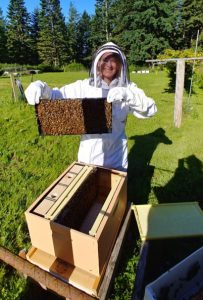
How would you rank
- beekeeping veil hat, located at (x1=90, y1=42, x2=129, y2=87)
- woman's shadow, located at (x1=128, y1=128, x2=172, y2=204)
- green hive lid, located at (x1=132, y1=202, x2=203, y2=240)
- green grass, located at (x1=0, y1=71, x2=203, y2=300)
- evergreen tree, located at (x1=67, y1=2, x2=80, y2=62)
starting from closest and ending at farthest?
green hive lid, located at (x1=132, y1=202, x2=203, y2=240) < beekeeping veil hat, located at (x1=90, y1=42, x2=129, y2=87) < green grass, located at (x1=0, y1=71, x2=203, y2=300) < woman's shadow, located at (x1=128, y1=128, x2=172, y2=204) < evergreen tree, located at (x1=67, y1=2, x2=80, y2=62)

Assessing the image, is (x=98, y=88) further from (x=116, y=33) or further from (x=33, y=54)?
(x=33, y=54)

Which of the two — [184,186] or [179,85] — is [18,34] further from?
[184,186]

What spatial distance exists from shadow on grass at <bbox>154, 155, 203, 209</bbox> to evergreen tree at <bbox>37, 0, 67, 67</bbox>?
142ft

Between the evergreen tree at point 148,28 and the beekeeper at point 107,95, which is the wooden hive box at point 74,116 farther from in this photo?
the evergreen tree at point 148,28

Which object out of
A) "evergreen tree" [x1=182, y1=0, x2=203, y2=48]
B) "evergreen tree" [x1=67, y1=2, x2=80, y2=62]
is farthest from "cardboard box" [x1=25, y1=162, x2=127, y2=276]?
"evergreen tree" [x1=67, y1=2, x2=80, y2=62]

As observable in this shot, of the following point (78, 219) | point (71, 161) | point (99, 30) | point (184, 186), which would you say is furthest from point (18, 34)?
Result: point (78, 219)

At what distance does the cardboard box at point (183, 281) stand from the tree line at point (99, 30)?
31899 mm

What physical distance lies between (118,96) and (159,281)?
1308 mm

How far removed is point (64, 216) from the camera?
1850 millimetres

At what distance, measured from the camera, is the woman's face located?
2.44 metres

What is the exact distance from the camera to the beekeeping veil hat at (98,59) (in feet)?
7.91

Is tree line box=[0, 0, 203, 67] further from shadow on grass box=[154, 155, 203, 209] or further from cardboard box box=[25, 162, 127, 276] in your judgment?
cardboard box box=[25, 162, 127, 276]

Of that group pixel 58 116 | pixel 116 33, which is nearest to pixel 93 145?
pixel 58 116

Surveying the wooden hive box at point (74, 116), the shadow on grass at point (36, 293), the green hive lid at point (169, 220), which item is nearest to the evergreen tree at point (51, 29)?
the wooden hive box at point (74, 116)
